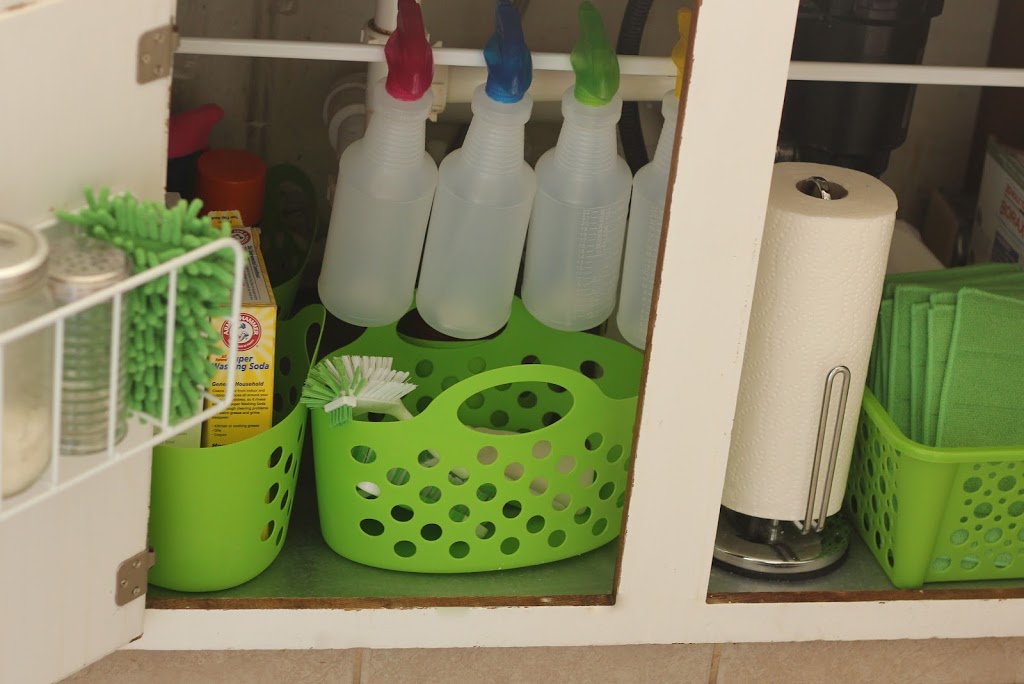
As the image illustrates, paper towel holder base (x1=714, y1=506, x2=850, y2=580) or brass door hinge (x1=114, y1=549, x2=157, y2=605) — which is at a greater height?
brass door hinge (x1=114, y1=549, x2=157, y2=605)

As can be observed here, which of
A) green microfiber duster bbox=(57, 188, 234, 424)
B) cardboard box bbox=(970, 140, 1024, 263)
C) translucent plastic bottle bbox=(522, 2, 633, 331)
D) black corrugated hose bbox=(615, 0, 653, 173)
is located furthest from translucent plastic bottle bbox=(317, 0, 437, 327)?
cardboard box bbox=(970, 140, 1024, 263)

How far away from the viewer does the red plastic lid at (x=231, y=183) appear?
1.23 meters

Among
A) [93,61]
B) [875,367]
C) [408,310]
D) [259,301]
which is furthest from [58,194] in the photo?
[875,367]

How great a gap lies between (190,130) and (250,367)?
0.30 meters

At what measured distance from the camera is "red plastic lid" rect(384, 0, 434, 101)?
108 cm

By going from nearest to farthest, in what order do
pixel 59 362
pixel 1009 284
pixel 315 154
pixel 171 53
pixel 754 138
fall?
pixel 59 362, pixel 171 53, pixel 754 138, pixel 1009 284, pixel 315 154

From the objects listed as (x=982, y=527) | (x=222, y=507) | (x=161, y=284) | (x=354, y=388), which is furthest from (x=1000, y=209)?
(x=161, y=284)

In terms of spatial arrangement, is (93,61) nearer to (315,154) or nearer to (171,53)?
(171,53)

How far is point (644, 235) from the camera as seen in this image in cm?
120

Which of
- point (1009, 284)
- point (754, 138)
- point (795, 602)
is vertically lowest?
point (795, 602)

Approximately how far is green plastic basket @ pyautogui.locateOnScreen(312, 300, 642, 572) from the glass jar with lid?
0.38m

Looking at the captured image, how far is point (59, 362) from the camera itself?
72 centimetres

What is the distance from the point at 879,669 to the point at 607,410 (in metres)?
0.40

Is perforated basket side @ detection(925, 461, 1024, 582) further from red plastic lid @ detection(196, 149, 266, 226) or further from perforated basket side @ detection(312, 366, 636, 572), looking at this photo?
red plastic lid @ detection(196, 149, 266, 226)
